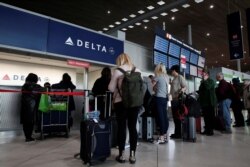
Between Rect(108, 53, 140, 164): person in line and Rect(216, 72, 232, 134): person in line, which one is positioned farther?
Rect(216, 72, 232, 134): person in line

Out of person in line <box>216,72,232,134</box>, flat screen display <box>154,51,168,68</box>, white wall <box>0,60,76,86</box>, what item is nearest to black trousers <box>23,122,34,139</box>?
white wall <box>0,60,76,86</box>

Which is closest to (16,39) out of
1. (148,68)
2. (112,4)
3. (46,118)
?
(46,118)

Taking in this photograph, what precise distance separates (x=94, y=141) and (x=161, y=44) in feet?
17.6

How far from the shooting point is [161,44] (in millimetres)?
7367

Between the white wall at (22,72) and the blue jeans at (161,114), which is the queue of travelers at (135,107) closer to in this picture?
the blue jeans at (161,114)

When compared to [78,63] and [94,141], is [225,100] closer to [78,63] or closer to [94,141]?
[78,63]

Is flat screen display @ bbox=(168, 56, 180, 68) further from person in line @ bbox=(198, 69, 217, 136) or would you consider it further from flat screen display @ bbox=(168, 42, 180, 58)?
person in line @ bbox=(198, 69, 217, 136)

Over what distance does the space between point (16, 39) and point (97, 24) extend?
8099 millimetres

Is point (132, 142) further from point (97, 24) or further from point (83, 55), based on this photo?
point (97, 24)

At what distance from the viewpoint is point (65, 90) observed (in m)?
4.71

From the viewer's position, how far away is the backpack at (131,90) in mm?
2750

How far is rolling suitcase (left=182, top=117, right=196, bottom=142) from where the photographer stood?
426 cm

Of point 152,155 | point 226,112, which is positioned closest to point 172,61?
point 226,112

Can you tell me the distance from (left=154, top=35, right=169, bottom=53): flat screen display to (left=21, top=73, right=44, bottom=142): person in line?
404cm
